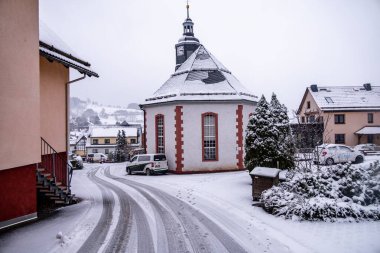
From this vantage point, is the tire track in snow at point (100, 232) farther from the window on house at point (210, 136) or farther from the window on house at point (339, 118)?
the window on house at point (339, 118)

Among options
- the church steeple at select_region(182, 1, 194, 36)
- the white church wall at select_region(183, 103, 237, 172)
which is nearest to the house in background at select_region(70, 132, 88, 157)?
the church steeple at select_region(182, 1, 194, 36)

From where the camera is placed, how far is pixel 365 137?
37031 mm

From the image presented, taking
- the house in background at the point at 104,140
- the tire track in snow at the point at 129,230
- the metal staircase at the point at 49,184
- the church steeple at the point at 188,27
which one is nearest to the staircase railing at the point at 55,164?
the metal staircase at the point at 49,184

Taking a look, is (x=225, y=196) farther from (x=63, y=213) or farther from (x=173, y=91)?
(x=173, y=91)

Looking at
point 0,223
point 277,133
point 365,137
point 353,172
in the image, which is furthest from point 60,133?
point 365,137

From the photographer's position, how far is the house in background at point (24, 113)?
8141 mm

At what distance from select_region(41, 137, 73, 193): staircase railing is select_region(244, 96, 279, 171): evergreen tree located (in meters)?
8.86

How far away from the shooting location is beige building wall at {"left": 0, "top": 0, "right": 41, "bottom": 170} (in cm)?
801

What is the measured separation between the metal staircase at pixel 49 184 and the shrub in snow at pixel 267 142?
8861 millimetres

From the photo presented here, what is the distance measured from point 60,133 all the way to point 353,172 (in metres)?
11.7

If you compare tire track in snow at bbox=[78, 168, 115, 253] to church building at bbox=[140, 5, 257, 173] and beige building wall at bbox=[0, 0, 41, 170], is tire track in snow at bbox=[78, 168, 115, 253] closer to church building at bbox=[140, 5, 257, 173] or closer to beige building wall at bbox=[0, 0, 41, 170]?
beige building wall at bbox=[0, 0, 41, 170]

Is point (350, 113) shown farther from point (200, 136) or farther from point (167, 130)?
point (167, 130)

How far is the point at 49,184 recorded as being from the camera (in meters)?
11.5

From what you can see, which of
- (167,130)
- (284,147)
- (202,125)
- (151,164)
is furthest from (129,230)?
(167,130)
